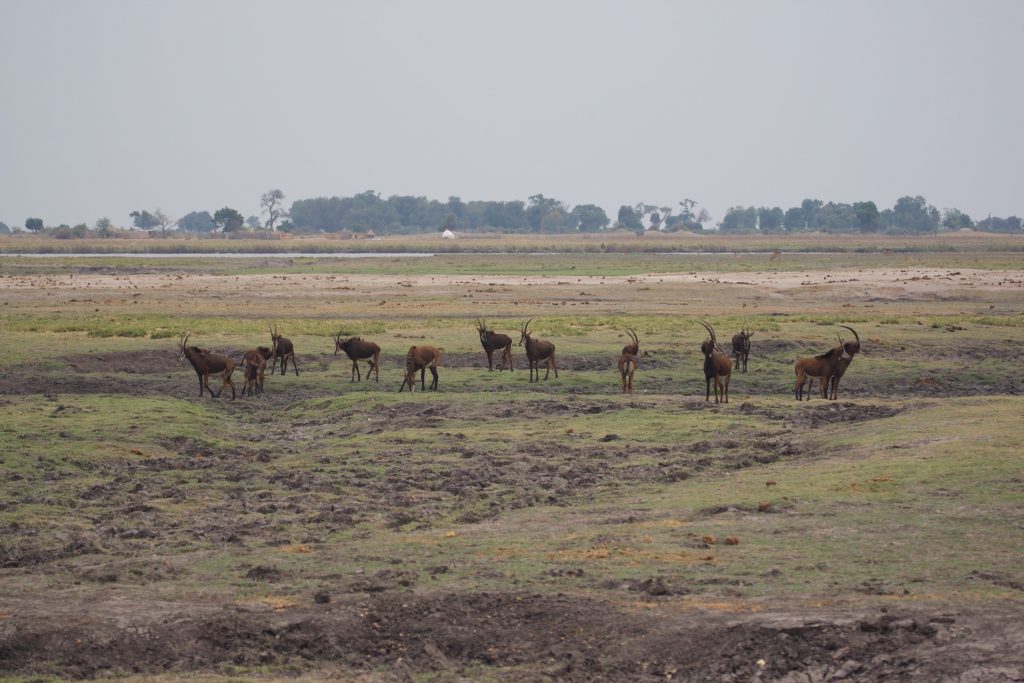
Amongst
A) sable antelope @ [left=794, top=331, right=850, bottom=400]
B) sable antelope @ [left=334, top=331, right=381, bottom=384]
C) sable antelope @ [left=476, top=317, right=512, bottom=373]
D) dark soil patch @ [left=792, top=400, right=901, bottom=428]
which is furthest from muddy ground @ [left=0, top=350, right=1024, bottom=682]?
sable antelope @ [left=476, top=317, right=512, bottom=373]

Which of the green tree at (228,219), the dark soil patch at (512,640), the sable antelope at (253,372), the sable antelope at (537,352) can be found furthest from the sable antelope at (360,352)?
the green tree at (228,219)

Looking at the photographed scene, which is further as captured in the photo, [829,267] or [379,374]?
[829,267]

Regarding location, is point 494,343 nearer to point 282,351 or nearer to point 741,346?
point 282,351

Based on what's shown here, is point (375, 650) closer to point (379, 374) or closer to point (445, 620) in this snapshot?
point (445, 620)

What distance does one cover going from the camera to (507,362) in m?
27.5

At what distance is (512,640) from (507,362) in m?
18.1

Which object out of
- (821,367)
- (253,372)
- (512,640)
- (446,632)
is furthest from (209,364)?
(512,640)

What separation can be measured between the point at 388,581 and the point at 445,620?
1097 mm

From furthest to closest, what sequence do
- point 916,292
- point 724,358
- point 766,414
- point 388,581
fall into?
1. point 916,292
2. point 724,358
3. point 766,414
4. point 388,581

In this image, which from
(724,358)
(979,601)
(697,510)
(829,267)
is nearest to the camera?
(979,601)

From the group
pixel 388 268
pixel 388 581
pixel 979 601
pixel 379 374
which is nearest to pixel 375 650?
pixel 388 581

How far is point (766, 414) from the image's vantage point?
67.7ft

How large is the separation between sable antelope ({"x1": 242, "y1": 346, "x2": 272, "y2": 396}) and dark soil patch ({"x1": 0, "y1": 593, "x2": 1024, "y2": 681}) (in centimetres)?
1420

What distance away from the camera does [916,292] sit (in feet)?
157
